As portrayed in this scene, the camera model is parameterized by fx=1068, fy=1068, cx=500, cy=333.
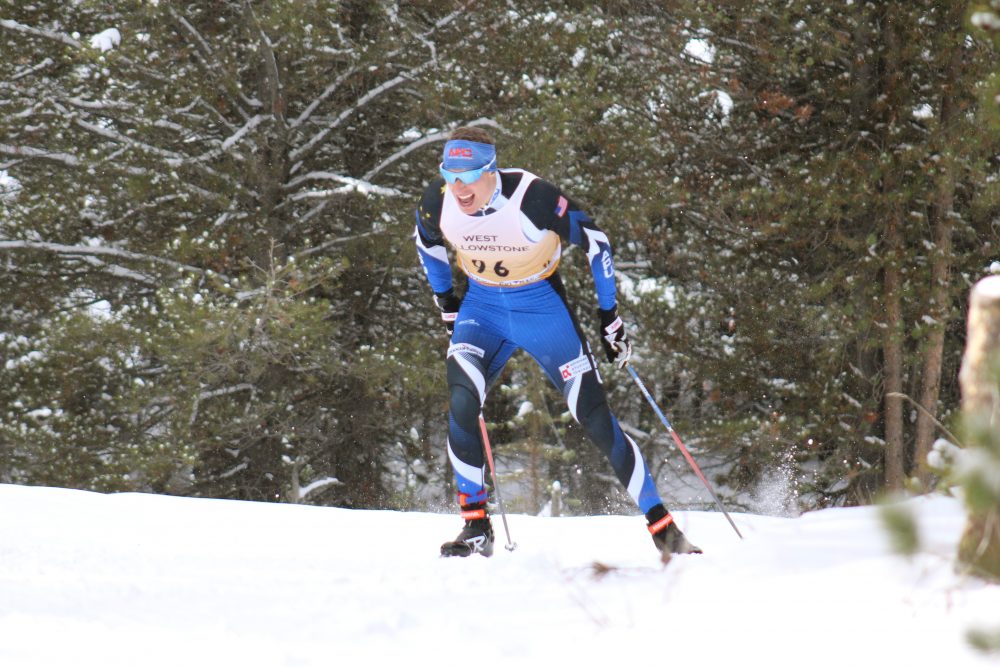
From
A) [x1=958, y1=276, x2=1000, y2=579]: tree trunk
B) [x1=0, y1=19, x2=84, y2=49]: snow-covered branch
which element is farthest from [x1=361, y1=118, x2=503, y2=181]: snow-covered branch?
[x1=958, y1=276, x2=1000, y2=579]: tree trunk

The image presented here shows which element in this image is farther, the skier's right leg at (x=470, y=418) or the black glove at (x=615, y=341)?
the black glove at (x=615, y=341)

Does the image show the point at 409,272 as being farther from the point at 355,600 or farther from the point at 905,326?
the point at 355,600

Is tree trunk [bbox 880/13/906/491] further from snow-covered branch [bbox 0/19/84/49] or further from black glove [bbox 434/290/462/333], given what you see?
snow-covered branch [bbox 0/19/84/49]

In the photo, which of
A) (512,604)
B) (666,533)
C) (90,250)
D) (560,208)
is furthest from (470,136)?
(90,250)

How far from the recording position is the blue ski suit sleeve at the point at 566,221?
5.38 metres

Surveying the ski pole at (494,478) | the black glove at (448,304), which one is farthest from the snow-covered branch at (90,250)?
the ski pole at (494,478)

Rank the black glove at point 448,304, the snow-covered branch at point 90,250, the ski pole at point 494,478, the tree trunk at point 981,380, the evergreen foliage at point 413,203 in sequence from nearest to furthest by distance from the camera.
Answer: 1. the tree trunk at point 981,380
2. the ski pole at point 494,478
3. the black glove at point 448,304
4. the evergreen foliage at point 413,203
5. the snow-covered branch at point 90,250

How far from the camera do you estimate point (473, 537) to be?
5.21m

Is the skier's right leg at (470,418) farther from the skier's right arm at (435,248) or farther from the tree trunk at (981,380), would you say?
the tree trunk at (981,380)

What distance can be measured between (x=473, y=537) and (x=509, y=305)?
118 centimetres

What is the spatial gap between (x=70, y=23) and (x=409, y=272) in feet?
17.6

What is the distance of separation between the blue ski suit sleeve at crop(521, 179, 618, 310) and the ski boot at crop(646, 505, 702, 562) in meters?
1.17

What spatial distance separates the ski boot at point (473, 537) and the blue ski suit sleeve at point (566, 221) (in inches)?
50.1

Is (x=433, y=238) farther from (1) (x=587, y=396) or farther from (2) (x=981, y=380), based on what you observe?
(2) (x=981, y=380)
